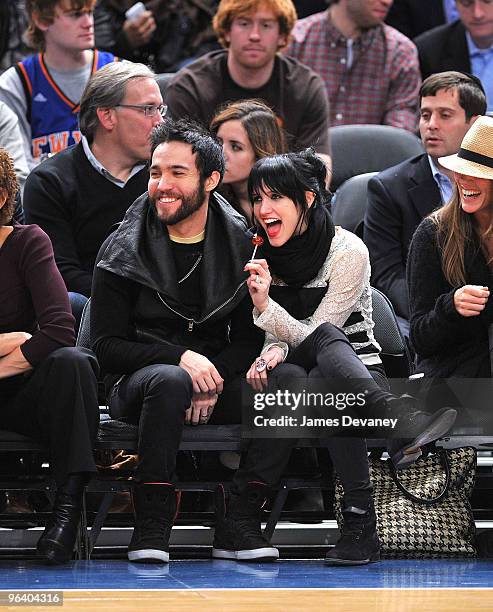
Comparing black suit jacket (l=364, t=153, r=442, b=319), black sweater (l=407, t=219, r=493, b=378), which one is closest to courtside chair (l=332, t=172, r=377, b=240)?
black suit jacket (l=364, t=153, r=442, b=319)

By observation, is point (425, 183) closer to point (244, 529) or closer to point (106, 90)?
point (106, 90)

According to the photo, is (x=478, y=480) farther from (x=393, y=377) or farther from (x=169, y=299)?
(x=169, y=299)

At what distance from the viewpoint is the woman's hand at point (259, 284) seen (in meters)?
4.46

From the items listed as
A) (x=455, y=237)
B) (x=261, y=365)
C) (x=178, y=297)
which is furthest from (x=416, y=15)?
(x=261, y=365)

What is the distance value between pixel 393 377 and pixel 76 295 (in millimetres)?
1240

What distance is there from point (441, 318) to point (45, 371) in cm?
136

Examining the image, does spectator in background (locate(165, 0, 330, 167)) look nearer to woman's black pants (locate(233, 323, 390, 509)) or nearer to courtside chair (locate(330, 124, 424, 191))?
courtside chair (locate(330, 124, 424, 191))

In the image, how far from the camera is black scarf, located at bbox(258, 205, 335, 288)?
4602 mm

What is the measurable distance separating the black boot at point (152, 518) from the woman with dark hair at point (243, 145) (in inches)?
56.9

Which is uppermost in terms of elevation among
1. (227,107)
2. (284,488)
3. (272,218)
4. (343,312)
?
(227,107)

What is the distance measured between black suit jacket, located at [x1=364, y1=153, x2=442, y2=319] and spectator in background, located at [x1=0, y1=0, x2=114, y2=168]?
1493 millimetres

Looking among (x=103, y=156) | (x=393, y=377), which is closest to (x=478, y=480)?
(x=393, y=377)

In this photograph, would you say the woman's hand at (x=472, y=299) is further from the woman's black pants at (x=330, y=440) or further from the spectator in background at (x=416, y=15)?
the spectator in background at (x=416, y=15)

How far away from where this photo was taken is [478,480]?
4.72 meters
